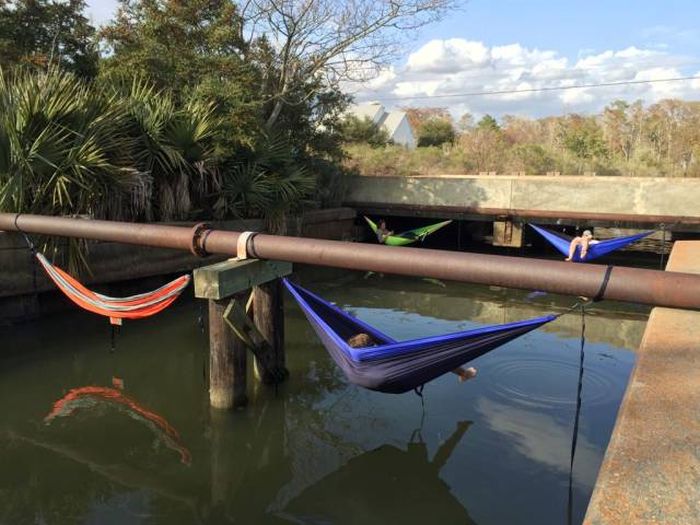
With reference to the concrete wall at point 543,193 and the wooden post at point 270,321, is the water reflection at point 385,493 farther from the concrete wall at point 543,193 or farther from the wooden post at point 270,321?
the concrete wall at point 543,193

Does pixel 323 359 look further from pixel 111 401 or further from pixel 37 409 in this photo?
pixel 37 409

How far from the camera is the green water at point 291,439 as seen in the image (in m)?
4.21

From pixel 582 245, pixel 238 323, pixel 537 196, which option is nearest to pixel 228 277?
pixel 238 323

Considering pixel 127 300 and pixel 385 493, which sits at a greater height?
pixel 127 300

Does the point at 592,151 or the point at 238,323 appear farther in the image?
the point at 592,151

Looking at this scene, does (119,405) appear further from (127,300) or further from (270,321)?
(270,321)

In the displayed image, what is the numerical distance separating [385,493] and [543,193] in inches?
441

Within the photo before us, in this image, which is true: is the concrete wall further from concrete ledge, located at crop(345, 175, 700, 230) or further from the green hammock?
the green hammock

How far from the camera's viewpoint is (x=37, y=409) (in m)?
5.66

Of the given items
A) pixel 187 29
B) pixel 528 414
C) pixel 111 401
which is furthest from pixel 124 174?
pixel 528 414

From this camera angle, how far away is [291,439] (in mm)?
5223

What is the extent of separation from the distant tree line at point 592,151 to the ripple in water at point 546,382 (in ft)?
49.4

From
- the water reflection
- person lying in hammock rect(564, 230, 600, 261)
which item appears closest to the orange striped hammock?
the water reflection

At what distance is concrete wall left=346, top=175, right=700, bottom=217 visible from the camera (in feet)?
43.1
